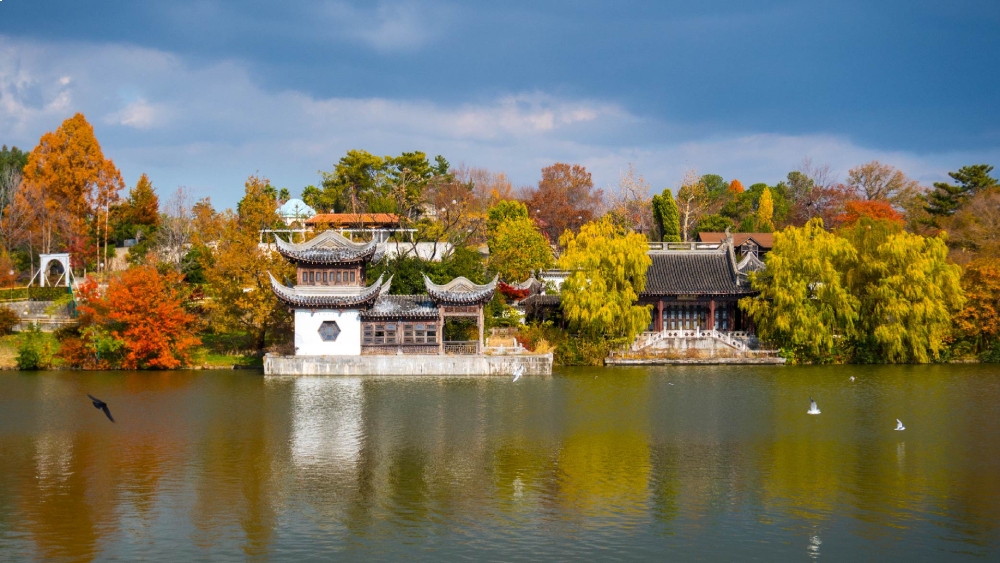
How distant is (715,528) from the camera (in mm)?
17094

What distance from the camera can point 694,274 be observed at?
148ft

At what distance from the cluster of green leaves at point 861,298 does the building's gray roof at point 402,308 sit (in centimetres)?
1505

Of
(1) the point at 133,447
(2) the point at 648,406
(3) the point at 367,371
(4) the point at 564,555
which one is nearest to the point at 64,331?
(3) the point at 367,371

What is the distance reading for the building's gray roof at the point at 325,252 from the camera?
38250 millimetres

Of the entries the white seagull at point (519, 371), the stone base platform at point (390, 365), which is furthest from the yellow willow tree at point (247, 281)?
the white seagull at point (519, 371)

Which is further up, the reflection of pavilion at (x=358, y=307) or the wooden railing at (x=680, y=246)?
the wooden railing at (x=680, y=246)

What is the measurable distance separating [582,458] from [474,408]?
7223mm

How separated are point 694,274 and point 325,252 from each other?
1879cm

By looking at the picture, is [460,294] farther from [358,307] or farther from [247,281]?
[247,281]

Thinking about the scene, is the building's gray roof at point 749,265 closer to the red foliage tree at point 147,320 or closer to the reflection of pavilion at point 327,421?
the reflection of pavilion at point 327,421

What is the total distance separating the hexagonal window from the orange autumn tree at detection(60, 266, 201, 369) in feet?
18.9

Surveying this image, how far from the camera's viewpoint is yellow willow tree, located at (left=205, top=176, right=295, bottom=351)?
3991 cm

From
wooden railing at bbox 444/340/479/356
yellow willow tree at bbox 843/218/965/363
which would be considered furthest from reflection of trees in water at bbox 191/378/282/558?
yellow willow tree at bbox 843/218/965/363

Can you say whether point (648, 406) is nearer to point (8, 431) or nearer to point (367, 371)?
point (367, 371)
